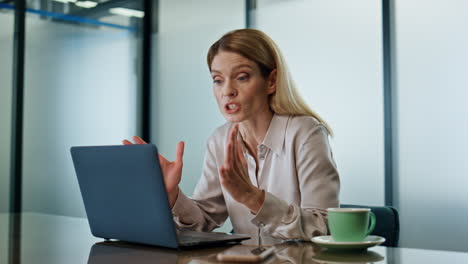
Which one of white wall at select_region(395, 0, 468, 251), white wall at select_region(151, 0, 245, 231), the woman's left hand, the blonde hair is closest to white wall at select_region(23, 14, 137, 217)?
white wall at select_region(151, 0, 245, 231)

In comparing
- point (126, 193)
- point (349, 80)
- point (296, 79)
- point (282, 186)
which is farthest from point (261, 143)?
point (296, 79)

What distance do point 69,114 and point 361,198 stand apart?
8.08 ft

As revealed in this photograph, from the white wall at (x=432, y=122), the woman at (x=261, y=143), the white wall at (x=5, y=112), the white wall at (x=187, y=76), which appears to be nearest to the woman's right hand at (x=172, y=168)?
the woman at (x=261, y=143)

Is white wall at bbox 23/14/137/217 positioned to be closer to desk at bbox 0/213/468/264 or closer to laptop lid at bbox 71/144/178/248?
desk at bbox 0/213/468/264

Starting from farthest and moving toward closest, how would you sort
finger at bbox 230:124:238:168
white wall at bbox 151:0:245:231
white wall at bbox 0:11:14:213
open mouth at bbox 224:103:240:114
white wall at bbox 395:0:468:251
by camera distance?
white wall at bbox 151:0:245:231
white wall at bbox 0:11:14:213
white wall at bbox 395:0:468:251
open mouth at bbox 224:103:240:114
finger at bbox 230:124:238:168

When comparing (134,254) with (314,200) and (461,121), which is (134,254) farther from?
(461,121)

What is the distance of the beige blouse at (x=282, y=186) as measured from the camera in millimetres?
1441

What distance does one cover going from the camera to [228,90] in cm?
173

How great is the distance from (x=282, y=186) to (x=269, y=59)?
0.39m

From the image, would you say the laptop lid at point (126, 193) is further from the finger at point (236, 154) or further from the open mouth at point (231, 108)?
the open mouth at point (231, 108)

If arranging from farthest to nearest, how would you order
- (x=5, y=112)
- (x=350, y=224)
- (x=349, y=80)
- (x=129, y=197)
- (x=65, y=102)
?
(x=65, y=102) < (x=5, y=112) < (x=349, y=80) < (x=129, y=197) < (x=350, y=224)

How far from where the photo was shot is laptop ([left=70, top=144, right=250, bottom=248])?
1190 millimetres

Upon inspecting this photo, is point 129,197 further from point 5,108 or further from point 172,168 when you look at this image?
point 5,108

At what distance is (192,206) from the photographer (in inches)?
67.2
